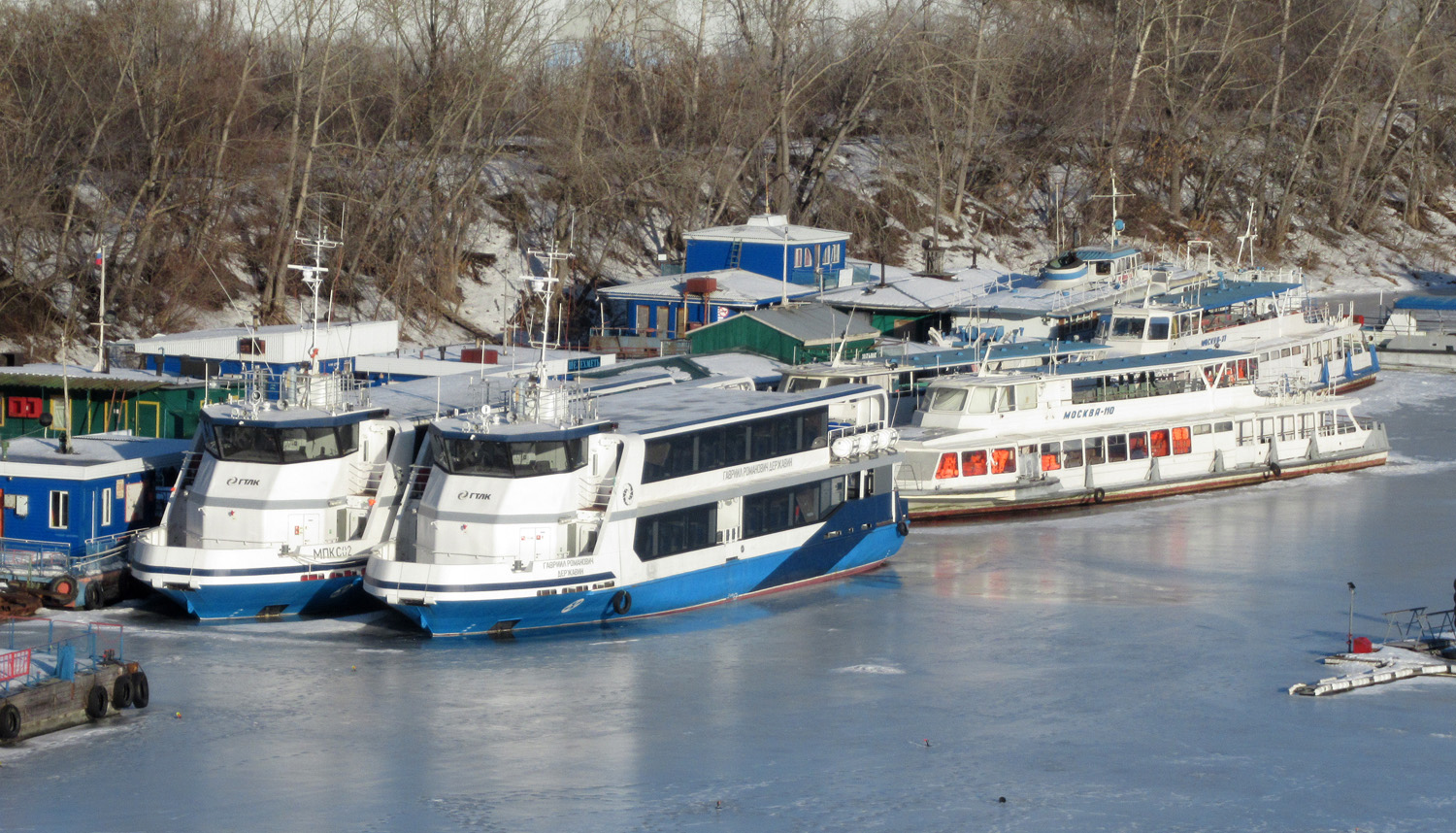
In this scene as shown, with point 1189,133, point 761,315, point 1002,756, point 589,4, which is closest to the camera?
point 1002,756

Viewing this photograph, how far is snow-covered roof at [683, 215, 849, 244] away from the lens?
6656 cm

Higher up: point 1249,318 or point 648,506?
point 1249,318

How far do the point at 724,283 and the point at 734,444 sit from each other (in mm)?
28019

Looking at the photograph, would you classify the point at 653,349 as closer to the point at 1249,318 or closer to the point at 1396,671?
the point at 1249,318

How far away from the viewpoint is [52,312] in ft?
189

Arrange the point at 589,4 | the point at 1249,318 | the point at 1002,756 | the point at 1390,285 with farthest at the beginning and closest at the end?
the point at 1390,285, the point at 589,4, the point at 1249,318, the point at 1002,756

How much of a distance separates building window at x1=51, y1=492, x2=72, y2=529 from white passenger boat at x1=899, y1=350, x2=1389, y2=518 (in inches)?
734

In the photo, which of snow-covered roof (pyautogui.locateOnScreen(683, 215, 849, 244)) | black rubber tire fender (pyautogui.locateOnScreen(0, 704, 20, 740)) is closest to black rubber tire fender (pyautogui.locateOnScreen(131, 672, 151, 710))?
black rubber tire fender (pyautogui.locateOnScreen(0, 704, 20, 740))

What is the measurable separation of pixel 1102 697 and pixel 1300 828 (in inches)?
221

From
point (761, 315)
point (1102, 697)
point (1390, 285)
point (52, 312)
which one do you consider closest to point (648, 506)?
point (1102, 697)

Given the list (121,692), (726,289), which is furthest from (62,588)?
(726,289)

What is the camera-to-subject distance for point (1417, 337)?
2726 inches

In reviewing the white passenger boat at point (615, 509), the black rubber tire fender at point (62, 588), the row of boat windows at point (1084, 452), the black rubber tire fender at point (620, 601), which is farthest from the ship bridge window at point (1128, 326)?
the black rubber tire fender at point (62, 588)

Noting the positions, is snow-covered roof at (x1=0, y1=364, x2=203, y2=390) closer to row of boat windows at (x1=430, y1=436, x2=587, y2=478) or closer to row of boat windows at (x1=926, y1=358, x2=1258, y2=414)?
row of boat windows at (x1=430, y1=436, x2=587, y2=478)
